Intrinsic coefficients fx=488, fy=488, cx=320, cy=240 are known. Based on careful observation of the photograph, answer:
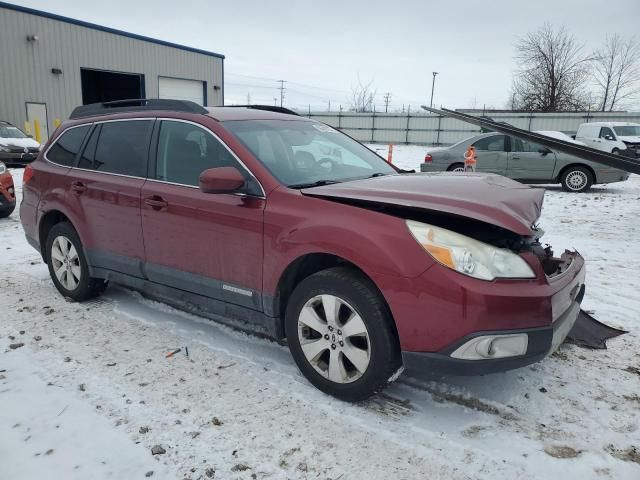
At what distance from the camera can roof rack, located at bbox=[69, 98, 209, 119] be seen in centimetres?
372

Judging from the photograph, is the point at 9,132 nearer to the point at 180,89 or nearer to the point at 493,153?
the point at 180,89

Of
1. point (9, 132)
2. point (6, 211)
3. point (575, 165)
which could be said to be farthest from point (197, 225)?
point (9, 132)

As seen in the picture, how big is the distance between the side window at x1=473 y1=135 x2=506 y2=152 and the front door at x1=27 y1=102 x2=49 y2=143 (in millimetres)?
19200

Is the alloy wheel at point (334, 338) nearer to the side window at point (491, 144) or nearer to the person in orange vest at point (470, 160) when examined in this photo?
the person in orange vest at point (470, 160)

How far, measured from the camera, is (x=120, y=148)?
4082 millimetres

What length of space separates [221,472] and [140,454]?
17.4 inches

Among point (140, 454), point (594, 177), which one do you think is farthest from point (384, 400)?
point (594, 177)

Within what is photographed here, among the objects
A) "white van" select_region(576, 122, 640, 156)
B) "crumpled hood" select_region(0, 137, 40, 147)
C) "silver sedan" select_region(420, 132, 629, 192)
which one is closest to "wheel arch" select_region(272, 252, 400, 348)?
"silver sedan" select_region(420, 132, 629, 192)

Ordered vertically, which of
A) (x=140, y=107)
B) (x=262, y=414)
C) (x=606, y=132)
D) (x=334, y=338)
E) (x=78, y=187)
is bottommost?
(x=262, y=414)

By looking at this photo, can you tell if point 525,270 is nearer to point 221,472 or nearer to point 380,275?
point 380,275

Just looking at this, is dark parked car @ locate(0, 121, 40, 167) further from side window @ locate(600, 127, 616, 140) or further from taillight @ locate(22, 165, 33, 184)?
side window @ locate(600, 127, 616, 140)

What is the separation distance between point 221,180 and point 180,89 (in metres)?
28.1

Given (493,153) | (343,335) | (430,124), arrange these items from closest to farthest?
(343,335) < (493,153) < (430,124)

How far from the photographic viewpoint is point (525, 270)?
254 centimetres
